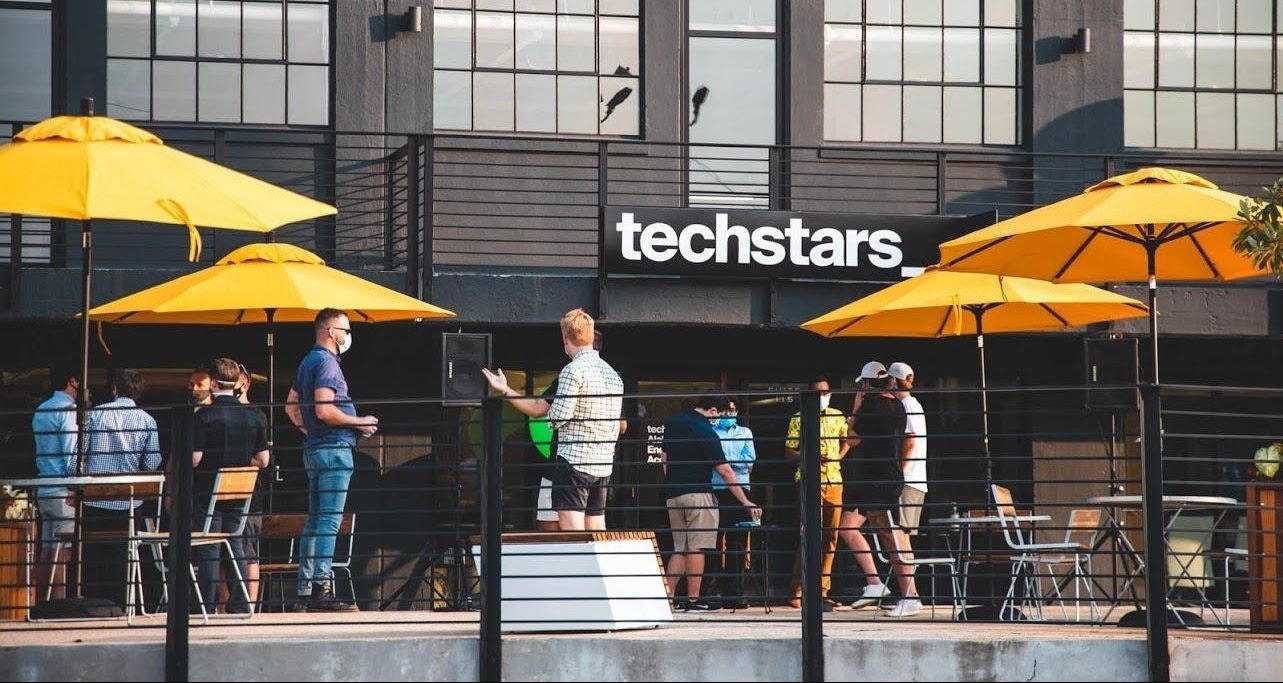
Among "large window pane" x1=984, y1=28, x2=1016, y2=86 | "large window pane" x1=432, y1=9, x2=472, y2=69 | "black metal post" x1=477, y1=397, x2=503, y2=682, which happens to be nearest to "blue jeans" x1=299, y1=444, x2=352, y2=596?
"black metal post" x1=477, y1=397, x2=503, y2=682

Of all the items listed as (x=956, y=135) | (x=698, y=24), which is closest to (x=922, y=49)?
(x=956, y=135)

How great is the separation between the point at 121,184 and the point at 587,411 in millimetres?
2749

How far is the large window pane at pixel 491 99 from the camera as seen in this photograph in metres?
15.0

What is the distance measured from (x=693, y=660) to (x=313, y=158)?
25.9 feet

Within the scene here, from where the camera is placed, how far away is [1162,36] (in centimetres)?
1593

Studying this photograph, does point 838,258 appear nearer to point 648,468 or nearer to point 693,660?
point 648,468

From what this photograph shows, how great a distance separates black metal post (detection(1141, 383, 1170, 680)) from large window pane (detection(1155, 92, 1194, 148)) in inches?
333

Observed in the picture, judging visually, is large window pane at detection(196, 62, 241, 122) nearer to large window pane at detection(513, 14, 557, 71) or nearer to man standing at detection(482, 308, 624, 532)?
large window pane at detection(513, 14, 557, 71)

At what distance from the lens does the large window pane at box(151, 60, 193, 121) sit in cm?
1447

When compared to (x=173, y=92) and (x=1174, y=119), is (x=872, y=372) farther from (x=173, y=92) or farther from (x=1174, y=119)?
(x=173, y=92)

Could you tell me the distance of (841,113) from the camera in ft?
50.8

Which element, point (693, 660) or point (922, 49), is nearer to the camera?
point (693, 660)

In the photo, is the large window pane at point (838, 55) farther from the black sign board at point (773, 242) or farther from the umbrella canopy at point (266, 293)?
the umbrella canopy at point (266, 293)

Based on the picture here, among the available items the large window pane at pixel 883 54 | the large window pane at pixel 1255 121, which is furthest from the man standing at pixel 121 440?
the large window pane at pixel 1255 121
